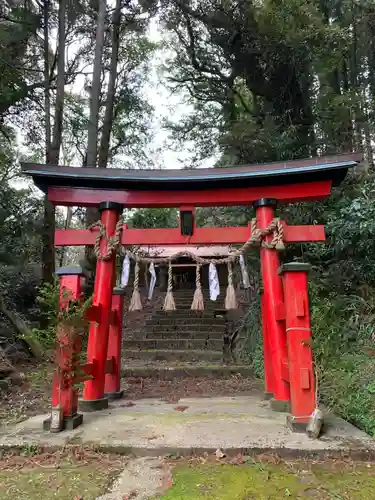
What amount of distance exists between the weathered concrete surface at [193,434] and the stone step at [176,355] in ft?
13.3

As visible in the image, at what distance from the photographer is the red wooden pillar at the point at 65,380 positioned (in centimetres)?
359

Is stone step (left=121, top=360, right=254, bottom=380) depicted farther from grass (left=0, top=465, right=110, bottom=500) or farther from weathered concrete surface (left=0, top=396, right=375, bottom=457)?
grass (left=0, top=465, right=110, bottom=500)

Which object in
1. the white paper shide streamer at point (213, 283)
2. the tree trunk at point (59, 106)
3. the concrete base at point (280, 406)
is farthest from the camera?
the tree trunk at point (59, 106)

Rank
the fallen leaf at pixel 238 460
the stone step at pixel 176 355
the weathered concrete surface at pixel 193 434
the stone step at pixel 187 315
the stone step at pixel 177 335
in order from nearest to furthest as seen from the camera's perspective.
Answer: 1. the fallen leaf at pixel 238 460
2. the weathered concrete surface at pixel 193 434
3. the stone step at pixel 176 355
4. the stone step at pixel 177 335
5. the stone step at pixel 187 315

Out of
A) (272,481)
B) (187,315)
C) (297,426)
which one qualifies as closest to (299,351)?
(297,426)

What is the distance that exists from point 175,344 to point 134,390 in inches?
123

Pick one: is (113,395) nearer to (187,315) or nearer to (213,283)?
(213,283)

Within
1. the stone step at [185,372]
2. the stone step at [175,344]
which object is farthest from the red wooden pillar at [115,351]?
the stone step at [175,344]

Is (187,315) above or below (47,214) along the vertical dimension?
below

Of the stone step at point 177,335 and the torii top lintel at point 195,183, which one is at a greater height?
the torii top lintel at point 195,183

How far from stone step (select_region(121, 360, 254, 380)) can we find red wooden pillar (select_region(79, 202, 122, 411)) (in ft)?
9.34

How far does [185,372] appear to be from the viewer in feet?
24.4

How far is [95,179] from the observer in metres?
4.66

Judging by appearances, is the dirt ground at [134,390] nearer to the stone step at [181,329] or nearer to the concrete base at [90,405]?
the concrete base at [90,405]
